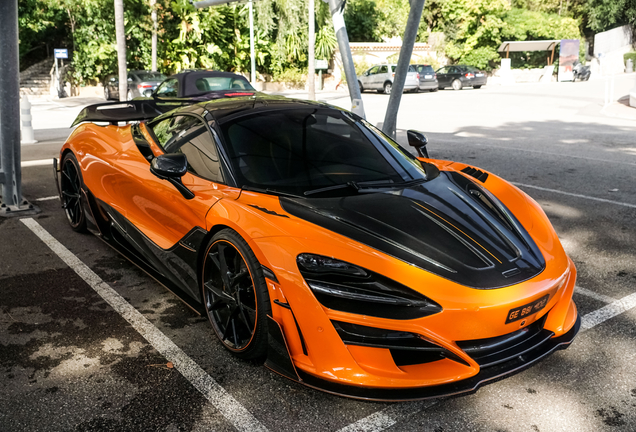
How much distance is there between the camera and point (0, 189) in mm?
6309

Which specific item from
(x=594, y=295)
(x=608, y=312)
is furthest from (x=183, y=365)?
(x=594, y=295)

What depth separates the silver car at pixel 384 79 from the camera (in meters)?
29.0

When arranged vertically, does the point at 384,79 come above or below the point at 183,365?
above

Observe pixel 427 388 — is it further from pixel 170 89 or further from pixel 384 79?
pixel 384 79

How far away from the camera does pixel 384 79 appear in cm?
2930

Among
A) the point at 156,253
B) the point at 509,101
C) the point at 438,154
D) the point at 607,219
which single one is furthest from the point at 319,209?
the point at 509,101

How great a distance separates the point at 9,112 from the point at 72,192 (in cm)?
135

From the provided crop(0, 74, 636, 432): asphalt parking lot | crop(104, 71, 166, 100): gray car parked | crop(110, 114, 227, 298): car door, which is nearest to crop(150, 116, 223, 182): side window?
crop(110, 114, 227, 298): car door

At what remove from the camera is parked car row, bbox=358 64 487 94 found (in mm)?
29198

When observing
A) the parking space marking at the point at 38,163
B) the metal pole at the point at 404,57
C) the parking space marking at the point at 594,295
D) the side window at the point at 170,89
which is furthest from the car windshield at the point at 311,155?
the side window at the point at 170,89

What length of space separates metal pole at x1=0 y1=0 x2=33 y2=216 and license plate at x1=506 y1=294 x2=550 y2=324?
211 inches

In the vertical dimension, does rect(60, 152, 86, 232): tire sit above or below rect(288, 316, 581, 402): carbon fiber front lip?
above

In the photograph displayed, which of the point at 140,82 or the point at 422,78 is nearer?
the point at 140,82

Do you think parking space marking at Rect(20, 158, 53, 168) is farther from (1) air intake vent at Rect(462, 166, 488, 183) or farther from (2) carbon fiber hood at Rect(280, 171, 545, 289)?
(2) carbon fiber hood at Rect(280, 171, 545, 289)
